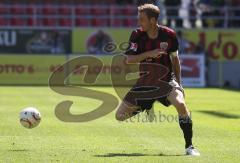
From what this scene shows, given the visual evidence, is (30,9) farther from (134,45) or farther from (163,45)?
(163,45)

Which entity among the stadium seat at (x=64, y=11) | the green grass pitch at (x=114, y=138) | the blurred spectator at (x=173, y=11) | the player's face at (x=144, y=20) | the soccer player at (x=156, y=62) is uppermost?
the player's face at (x=144, y=20)

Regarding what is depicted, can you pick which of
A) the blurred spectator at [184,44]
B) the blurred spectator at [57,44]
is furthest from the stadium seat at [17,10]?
the blurred spectator at [184,44]

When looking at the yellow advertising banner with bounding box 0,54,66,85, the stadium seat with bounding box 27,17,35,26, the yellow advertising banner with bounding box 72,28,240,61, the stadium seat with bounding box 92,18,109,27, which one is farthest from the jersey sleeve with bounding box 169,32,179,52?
the stadium seat with bounding box 92,18,109,27

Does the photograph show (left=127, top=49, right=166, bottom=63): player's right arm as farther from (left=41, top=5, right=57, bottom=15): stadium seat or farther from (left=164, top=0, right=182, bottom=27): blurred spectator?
(left=41, top=5, right=57, bottom=15): stadium seat

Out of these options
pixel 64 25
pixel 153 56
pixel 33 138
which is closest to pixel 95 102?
pixel 33 138

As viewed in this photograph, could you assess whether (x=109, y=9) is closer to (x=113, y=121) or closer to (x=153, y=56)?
(x=113, y=121)

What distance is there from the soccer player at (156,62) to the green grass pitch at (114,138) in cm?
62

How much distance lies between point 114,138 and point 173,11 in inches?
973

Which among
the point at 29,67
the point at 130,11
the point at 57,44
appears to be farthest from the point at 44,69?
the point at 130,11

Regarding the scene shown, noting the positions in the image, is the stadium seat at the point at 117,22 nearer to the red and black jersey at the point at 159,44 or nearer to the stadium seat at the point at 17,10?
the stadium seat at the point at 17,10

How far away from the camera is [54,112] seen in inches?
763

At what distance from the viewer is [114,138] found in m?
13.6

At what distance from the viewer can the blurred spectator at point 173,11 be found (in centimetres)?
3659

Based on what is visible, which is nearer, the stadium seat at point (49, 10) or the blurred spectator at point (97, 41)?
the blurred spectator at point (97, 41)
